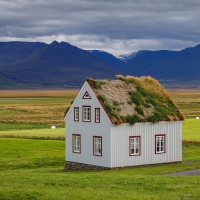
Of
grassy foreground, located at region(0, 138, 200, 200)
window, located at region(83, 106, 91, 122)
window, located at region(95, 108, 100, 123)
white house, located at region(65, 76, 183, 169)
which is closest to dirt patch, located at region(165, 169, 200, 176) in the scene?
grassy foreground, located at region(0, 138, 200, 200)

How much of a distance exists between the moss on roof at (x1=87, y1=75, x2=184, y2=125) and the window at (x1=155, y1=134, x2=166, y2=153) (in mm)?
1490

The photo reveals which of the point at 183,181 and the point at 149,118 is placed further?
the point at 149,118

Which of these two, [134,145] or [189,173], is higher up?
[134,145]

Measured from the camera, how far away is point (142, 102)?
48.5m

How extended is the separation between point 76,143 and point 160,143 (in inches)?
289

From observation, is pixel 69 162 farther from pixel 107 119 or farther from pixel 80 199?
pixel 80 199

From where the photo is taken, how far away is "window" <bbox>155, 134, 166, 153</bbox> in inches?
1856

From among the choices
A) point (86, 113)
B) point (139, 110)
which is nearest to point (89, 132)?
point (86, 113)

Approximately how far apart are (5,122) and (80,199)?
92071mm

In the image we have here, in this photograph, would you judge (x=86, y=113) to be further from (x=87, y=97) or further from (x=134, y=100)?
(x=134, y=100)

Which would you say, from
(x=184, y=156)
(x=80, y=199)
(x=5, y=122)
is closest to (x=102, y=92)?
(x=184, y=156)

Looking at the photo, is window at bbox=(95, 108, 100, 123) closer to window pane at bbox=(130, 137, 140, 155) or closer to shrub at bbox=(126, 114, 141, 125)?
shrub at bbox=(126, 114, 141, 125)

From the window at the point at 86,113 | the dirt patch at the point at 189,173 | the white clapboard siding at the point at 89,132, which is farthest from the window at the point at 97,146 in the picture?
the dirt patch at the point at 189,173

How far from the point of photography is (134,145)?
149 feet
